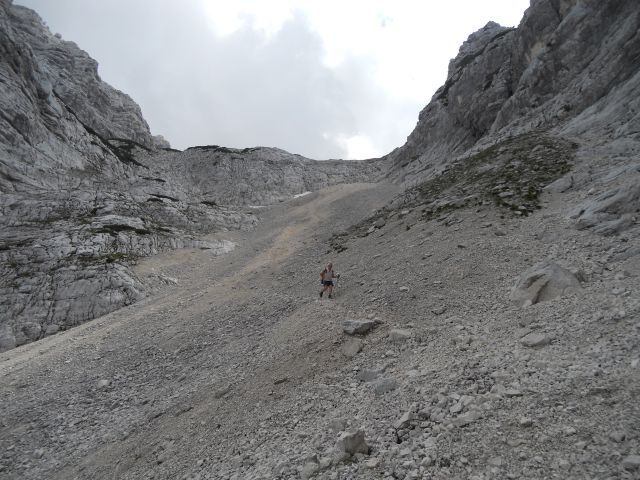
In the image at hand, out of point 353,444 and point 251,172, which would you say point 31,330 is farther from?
point 251,172

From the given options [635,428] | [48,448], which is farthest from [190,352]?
[635,428]

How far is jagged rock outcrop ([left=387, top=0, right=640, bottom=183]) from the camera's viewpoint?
1066 inches

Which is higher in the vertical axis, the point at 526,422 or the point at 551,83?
the point at 551,83

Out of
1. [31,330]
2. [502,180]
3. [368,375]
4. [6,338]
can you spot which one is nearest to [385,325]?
[368,375]

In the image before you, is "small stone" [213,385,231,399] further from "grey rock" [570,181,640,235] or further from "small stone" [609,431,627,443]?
"grey rock" [570,181,640,235]

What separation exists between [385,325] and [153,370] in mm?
9548

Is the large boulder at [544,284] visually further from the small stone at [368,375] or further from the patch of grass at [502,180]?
the patch of grass at [502,180]

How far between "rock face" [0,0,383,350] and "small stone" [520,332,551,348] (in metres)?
26.3

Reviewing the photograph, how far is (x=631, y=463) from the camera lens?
465cm

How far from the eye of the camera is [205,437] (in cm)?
953

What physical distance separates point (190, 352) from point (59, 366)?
6381mm

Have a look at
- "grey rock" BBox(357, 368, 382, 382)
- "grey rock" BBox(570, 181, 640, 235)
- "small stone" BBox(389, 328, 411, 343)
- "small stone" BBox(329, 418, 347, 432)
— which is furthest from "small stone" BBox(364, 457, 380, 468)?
"grey rock" BBox(570, 181, 640, 235)

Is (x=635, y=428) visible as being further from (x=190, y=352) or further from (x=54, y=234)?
(x=54, y=234)

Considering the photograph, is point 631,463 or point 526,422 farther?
point 526,422
